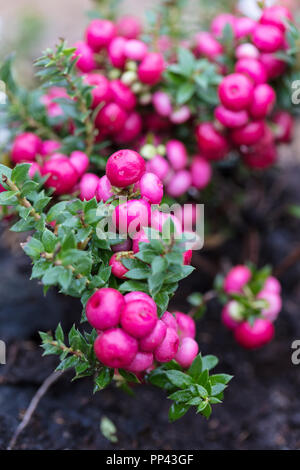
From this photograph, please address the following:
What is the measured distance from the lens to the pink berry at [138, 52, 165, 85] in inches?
55.2

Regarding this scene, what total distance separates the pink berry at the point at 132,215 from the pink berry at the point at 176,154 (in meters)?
0.51

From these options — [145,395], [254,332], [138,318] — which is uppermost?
[138,318]

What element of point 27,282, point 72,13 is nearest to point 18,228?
point 27,282

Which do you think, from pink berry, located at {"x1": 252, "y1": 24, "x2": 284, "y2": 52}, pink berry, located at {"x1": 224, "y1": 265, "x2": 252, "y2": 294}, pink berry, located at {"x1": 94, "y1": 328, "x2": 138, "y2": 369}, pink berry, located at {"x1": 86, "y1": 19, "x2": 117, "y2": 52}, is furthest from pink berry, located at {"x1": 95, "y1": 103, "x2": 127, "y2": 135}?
pink berry, located at {"x1": 94, "y1": 328, "x2": 138, "y2": 369}

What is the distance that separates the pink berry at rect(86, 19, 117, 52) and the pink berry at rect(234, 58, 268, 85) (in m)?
0.40

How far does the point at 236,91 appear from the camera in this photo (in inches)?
52.6

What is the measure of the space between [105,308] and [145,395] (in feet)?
2.22

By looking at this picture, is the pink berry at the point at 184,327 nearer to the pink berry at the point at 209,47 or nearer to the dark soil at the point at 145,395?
the dark soil at the point at 145,395

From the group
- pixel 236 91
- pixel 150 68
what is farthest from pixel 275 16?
pixel 150 68

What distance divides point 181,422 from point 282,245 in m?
0.89

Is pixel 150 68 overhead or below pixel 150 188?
overhead

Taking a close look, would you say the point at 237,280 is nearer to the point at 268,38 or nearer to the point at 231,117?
the point at 231,117

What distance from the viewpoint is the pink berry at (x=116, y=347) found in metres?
0.90

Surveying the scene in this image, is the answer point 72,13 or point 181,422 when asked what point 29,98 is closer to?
point 181,422
